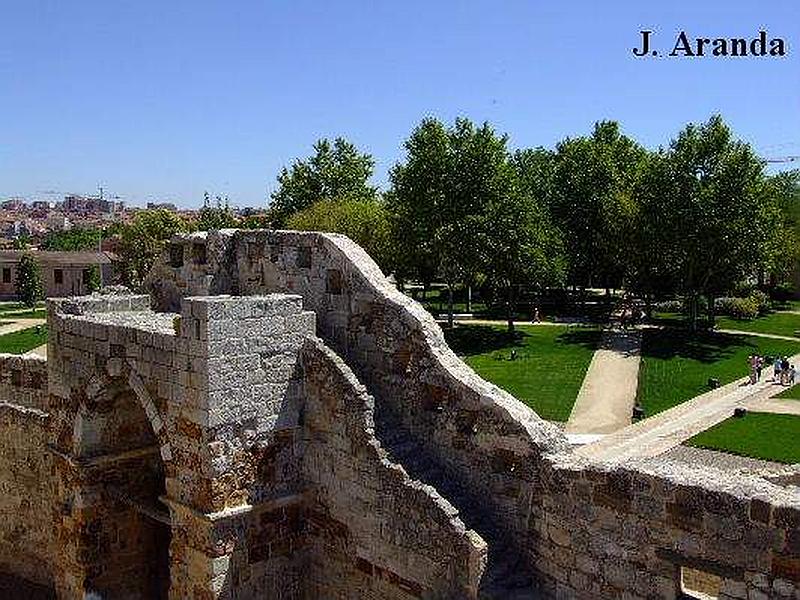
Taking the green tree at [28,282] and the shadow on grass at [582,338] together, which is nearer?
the shadow on grass at [582,338]

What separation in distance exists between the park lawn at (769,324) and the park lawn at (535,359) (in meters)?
8.21

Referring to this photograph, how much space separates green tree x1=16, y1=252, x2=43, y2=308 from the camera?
69.6 m

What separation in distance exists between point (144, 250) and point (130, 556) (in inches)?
1690

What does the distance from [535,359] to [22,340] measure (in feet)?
83.3

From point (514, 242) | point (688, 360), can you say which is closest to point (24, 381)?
point (514, 242)

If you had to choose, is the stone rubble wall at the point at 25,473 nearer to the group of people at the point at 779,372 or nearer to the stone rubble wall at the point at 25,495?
the stone rubble wall at the point at 25,495

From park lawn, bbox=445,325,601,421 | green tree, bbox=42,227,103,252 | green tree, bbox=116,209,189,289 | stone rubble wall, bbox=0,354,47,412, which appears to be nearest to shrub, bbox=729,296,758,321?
park lawn, bbox=445,325,601,421

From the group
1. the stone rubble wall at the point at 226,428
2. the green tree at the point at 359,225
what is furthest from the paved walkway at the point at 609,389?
the stone rubble wall at the point at 226,428

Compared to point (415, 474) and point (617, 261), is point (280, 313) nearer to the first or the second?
point (415, 474)

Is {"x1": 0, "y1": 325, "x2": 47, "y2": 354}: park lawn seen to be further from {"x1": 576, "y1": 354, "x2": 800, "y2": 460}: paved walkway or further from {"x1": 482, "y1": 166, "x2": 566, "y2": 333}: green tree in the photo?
{"x1": 576, "y1": 354, "x2": 800, "y2": 460}: paved walkway

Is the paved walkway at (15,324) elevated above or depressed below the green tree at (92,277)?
below

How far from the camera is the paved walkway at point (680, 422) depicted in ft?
70.6

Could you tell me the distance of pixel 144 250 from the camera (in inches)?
2126

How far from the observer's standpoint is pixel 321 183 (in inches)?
2174
